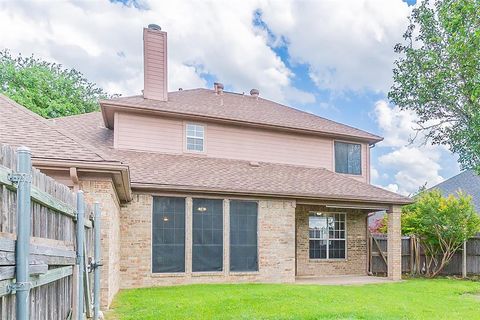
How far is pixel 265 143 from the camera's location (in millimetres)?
16156

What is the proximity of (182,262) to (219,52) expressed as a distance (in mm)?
11598

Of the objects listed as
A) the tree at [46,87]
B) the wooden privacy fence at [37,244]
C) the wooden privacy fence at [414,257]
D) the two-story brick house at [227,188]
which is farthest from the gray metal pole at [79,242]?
the tree at [46,87]

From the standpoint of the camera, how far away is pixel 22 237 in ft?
7.29

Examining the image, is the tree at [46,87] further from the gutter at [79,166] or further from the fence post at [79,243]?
the fence post at [79,243]

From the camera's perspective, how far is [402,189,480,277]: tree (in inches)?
628

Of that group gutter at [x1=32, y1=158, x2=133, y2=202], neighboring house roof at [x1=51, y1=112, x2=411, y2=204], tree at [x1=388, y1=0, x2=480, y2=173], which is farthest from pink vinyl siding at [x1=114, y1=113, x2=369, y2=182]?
gutter at [x1=32, y1=158, x2=133, y2=202]

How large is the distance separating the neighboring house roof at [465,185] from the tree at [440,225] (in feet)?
30.8

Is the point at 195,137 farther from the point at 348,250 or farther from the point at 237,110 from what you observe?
the point at 348,250

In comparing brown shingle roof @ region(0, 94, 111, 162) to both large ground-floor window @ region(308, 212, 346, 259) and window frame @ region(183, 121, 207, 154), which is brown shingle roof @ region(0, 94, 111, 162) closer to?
window frame @ region(183, 121, 207, 154)

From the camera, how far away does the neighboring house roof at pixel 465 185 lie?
25969mm

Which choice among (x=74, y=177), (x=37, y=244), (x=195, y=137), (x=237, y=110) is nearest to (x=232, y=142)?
(x=195, y=137)

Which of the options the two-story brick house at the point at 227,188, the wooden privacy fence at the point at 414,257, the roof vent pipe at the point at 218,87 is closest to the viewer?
the two-story brick house at the point at 227,188

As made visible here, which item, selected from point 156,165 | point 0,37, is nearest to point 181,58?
point 156,165

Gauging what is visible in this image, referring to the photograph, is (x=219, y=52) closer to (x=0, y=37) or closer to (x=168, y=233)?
(x=168, y=233)
